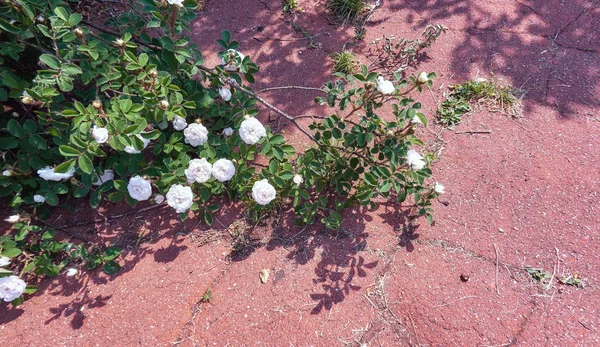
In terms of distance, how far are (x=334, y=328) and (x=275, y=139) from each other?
1035 millimetres

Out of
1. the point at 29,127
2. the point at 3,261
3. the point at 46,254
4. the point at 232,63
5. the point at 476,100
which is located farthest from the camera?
the point at 476,100

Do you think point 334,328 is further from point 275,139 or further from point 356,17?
point 356,17

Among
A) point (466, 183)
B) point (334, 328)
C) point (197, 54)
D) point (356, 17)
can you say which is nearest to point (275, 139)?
point (197, 54)

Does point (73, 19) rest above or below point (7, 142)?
above

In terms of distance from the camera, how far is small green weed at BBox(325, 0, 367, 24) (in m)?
3.25

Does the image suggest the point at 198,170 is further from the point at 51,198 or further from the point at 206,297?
the point at 51,198

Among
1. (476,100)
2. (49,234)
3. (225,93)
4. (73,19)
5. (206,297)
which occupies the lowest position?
(206,297)

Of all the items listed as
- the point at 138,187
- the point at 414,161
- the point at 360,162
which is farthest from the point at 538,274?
the point at 138,187

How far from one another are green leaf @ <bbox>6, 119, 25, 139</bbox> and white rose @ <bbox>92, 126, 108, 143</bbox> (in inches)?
23.2

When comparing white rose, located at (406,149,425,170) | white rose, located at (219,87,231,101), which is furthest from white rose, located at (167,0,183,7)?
white rose, located at (406,149,425,170)

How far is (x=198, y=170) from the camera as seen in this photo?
1811 millimetres

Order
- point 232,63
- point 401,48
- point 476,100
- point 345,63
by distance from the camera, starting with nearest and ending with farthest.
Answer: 1. point 232,63
2. point 476,100
3. point 345,63
4. point 401,48

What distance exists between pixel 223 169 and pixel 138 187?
0.42 meters

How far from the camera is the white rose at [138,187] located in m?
1.83
